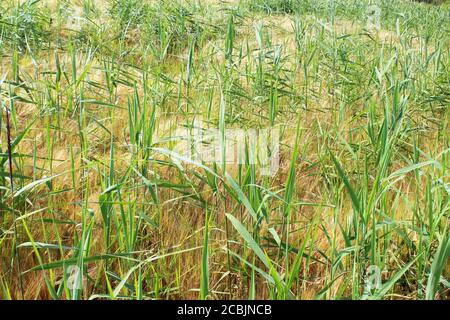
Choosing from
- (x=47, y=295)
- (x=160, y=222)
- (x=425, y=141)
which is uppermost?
(x=425, y=141)

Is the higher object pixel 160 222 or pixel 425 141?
pixel 425 141

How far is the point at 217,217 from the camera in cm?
116

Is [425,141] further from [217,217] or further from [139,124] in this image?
[139,124]

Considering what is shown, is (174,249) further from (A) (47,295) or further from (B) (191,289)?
(A) (47,295)

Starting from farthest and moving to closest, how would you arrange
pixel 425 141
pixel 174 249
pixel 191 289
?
1. pixel 425 141
2. pixel 174 249
3. pixel 191 289
